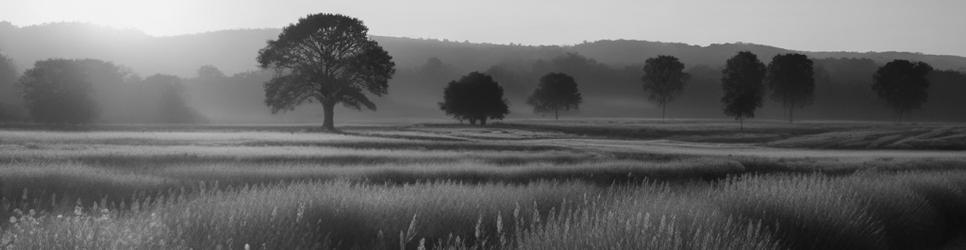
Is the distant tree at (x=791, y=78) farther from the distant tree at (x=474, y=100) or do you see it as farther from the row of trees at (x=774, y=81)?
the distant tree at (x=474, y=100)

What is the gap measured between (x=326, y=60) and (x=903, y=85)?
307 ft

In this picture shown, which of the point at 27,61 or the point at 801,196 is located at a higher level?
the point at 27,61

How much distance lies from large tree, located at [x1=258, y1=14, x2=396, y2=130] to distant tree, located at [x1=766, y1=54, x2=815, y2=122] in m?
76.0

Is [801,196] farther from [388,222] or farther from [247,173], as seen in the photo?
[247,173]

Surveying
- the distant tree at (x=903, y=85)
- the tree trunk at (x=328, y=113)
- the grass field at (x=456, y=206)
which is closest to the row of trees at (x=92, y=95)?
the tree trunk at (x=328, y=113)

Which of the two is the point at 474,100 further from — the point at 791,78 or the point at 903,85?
the point at 903,85

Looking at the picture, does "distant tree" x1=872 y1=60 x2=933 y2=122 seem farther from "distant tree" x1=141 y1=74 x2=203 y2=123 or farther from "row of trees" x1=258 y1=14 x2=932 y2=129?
"distant tree" x1=141 y1=74 x2=203 y2=123

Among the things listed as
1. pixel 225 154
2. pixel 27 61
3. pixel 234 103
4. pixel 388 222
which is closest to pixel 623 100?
pixel 234 103

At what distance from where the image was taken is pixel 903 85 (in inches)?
4515

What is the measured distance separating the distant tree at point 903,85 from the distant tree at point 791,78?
404 inches

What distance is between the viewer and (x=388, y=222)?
9.74 metres

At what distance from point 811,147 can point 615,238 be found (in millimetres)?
46230

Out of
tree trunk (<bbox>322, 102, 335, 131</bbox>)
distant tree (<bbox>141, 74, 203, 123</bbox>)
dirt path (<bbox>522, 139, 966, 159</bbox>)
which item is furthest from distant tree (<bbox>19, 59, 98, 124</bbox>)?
dirt path (<bbox>522, 139, 966, 159</bbox>)

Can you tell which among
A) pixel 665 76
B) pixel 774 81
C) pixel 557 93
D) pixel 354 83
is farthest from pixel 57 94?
pixel 774 81
